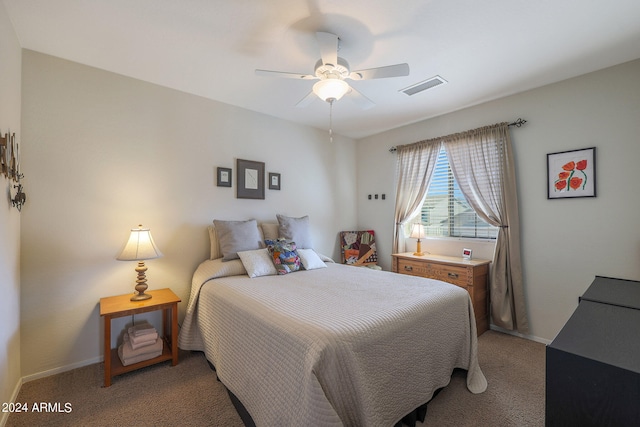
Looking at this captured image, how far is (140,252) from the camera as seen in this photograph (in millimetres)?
2277

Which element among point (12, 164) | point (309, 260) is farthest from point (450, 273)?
point (12, 164)

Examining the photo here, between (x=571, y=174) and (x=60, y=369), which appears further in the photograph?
(x=571, y=174)

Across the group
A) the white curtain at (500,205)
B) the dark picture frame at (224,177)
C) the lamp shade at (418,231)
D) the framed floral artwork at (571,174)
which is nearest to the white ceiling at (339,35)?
the white curtain at (500,205)

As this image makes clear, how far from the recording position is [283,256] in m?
2.79

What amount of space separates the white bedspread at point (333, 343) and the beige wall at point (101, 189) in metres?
0.79

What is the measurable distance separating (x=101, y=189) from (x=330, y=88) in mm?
2180

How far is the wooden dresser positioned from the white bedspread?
2.86 ft

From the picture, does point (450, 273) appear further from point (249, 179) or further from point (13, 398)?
point (13, 398)

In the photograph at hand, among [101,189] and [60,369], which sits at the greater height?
[101,189]

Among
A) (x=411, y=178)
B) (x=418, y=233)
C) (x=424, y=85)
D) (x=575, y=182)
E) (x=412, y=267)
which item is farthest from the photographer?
(x=411, y=178)

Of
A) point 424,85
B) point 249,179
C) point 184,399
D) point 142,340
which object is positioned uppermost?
point 424,85

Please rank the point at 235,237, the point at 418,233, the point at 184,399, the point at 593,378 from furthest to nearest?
the point at 418,233, the point at 235,237, the point at 184,399, the point at 593,378

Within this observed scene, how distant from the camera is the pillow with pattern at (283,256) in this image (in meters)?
2.73

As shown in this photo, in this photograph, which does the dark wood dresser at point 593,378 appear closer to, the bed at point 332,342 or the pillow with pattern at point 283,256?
the bed at point 332,342
